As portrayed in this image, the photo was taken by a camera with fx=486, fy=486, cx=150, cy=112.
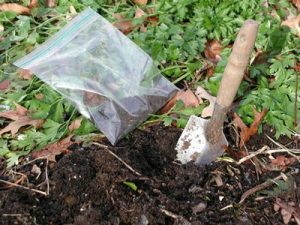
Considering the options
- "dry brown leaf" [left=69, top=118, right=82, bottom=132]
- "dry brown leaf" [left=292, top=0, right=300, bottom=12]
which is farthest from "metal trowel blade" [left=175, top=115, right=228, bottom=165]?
"dry brown leaf" [left=292, top=0, right=300, bottom=12]

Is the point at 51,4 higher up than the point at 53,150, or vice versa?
the point at 51,4

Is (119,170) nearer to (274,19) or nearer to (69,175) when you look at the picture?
(69,175)

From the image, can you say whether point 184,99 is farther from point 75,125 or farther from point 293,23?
point 293,23

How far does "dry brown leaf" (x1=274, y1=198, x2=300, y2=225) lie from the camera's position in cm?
209

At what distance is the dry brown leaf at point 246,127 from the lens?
237 centimetres

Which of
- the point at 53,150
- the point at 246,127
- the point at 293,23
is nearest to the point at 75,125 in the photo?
the point at 53,150

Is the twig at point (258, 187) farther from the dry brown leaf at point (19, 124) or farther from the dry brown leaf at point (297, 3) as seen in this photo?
the dry brown leaf at point (297, 3)

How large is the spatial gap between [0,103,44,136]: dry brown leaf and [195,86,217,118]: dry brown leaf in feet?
2.66

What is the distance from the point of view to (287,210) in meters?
2.11

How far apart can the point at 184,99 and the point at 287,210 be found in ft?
2.54

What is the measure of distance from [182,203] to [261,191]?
1.24 ft

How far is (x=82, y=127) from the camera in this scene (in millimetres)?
2389

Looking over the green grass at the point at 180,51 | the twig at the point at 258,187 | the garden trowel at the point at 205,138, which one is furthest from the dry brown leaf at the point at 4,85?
the twig at the point at 258,187

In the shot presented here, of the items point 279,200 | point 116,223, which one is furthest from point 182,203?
point 279,200
